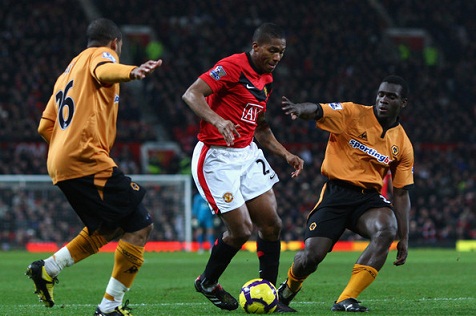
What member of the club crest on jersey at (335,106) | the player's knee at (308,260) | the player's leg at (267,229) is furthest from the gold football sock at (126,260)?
the club crest on jersey at (335,106)

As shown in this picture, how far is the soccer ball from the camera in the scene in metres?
7.76

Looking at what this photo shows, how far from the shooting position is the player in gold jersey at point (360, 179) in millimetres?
8281

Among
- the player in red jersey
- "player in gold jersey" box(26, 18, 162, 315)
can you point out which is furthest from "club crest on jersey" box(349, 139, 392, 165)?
"player in gold jersey" box(26, 18, 162, 315)

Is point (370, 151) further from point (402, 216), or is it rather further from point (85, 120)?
point (85, 120)

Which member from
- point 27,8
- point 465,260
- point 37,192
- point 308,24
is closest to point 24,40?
point 27,8

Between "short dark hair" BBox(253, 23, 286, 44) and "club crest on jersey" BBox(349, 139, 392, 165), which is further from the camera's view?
"club crest on jersey" BBox(349, 139, 392, 165)

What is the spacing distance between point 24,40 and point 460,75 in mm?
15299

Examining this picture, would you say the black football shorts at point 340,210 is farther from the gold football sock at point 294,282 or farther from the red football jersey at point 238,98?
the red football jersey at point 238,98

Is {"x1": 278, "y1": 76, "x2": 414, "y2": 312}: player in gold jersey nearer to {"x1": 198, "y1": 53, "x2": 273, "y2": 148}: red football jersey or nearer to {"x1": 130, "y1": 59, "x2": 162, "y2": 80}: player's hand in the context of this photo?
{"x1": 198, "y1": 53, "x2": 273, "y2": 148}: red football jersey

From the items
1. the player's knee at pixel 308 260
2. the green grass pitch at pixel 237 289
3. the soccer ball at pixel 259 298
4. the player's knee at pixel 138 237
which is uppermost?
the player's knee at pixel 138 237

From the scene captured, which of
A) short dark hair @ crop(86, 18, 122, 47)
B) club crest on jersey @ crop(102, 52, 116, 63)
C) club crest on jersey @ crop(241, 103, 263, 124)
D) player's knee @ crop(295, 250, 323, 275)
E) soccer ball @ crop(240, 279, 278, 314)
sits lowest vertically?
soccer ball @ crop(240, 279, 278, 314)

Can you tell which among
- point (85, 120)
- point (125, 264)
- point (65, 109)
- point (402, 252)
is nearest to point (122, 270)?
point (125, 264)

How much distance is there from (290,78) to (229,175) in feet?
Answer: 80.2

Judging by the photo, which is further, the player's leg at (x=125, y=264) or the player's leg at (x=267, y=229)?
the player's leg at (x=267, y=229)
